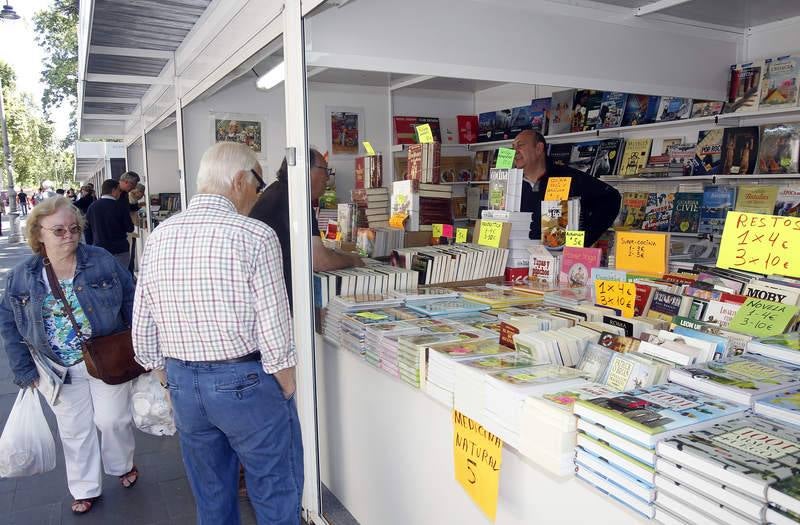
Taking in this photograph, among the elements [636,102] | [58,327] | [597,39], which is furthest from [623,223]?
[58,327]

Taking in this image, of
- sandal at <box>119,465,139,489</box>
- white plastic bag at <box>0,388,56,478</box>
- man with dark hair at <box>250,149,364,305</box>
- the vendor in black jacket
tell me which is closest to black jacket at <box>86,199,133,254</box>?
sandal at <box>119,465,139,489</box>

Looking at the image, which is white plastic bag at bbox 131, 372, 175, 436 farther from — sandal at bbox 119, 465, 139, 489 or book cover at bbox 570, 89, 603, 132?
book cover at bbox 570, 89, 603, 132

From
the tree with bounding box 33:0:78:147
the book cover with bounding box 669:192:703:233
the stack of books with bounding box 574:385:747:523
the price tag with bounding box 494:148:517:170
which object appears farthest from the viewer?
the tree with bounding box 33:0:78:147

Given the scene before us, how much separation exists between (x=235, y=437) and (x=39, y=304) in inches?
56.6

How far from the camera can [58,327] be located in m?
2.78

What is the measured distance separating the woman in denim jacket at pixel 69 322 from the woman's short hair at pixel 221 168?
1188 millimetres

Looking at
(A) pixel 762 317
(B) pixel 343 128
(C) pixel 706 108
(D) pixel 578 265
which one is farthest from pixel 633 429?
(B) pixel 343 128

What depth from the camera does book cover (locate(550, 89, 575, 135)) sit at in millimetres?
5832

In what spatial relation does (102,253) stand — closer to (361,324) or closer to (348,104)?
(361,324)

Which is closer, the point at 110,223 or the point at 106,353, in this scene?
the point at 106,353

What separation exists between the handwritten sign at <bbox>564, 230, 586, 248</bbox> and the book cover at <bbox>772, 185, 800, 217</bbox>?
2.28 meters

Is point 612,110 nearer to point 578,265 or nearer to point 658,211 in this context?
point 658,211

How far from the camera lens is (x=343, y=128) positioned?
24.1ft

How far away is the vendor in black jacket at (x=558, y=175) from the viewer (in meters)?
3.79
